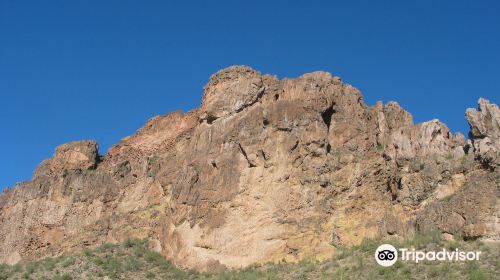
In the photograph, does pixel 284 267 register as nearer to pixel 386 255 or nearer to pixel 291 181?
pixel 291 181

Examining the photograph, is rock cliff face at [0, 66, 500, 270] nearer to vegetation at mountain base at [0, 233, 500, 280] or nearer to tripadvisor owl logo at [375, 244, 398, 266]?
vegetation at mountain base at [0, 233, 500, 280]

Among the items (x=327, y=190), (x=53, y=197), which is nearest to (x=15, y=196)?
(x=53, y=197)

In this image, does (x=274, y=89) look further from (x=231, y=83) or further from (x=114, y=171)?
(x=114, y=171)

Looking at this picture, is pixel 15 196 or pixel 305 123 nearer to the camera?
pixel 305 123

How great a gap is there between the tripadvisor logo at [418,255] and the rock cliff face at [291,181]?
6.47 feet

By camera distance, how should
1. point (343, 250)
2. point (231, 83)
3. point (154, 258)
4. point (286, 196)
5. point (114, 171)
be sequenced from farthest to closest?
point (114, 171) → point (231, 83) → point (154, 258) → point (286, 196) → point (343, 250)

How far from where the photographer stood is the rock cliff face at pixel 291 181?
46.1 meters

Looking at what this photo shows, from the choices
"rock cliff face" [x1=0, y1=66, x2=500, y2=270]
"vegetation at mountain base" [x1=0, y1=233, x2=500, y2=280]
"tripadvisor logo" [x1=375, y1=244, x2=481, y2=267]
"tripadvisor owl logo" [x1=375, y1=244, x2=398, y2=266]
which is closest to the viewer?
"vegetation at mountain base" [x1=0, y1=233, x2=500, y2=280]

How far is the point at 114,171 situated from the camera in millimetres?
63156

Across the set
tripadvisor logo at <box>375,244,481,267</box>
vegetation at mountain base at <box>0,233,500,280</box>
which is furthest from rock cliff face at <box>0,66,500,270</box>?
tripadvisor logo at <box>375,244,481,267</box>

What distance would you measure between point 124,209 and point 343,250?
21.6 m

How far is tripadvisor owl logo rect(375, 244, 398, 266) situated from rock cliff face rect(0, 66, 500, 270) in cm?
248

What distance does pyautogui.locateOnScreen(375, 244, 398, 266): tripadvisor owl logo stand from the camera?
137ft

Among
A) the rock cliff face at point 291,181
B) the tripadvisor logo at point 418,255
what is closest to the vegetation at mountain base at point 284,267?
the tripadvisor logo at point 418,255
